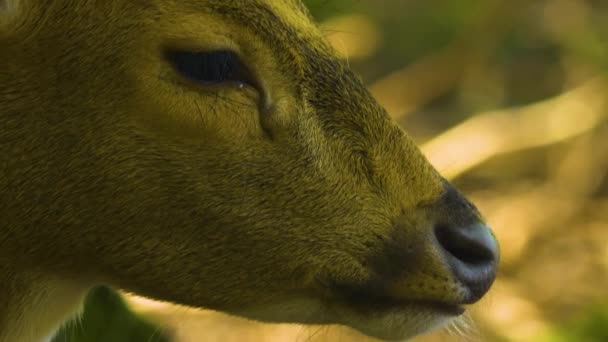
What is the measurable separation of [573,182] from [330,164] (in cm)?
737

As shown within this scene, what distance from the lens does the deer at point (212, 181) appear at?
3.01 meters

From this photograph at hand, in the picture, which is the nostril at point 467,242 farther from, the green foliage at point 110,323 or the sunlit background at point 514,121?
the sunlit background at point 514,121

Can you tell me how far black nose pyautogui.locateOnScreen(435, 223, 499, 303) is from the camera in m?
3.16

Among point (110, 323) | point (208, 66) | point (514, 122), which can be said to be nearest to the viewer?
point (208, 66)

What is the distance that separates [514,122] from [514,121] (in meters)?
0.02

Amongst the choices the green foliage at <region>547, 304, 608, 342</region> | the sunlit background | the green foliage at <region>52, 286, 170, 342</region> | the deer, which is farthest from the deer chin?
the sunlit background

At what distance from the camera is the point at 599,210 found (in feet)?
33.1

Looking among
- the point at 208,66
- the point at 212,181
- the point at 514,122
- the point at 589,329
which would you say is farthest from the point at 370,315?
the point at 514,122

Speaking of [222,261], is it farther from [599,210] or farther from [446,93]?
[446,93]

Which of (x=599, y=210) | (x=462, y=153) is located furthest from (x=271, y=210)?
(x=599, y=210)

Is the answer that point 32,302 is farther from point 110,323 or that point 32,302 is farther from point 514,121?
point 514,121

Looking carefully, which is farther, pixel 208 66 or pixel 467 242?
pixel 467 242

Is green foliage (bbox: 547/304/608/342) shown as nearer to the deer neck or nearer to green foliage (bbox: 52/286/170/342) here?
green foliage (bbox: 52/286/170/342)

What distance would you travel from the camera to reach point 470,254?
10.5 feet
